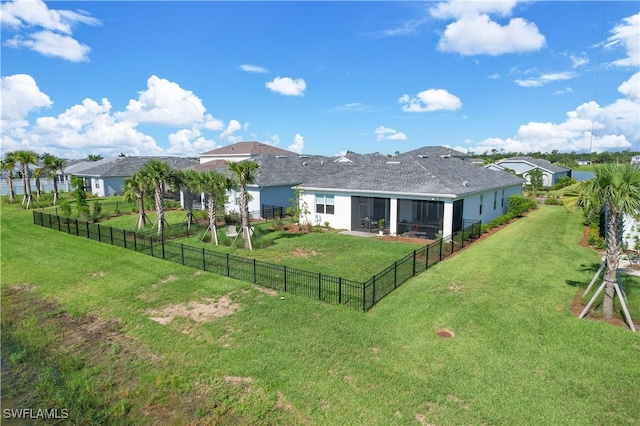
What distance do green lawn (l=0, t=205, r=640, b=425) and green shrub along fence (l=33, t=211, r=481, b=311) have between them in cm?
62

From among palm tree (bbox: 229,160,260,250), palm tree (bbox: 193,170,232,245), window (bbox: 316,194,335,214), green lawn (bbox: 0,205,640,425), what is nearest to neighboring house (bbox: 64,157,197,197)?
window (bbox: 316,194,335,214)

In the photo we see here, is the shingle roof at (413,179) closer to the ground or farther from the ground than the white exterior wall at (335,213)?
farther from the ground

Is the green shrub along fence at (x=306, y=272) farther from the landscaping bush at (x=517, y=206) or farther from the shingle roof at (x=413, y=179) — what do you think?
the landscaping bush at (x=517, y=206)

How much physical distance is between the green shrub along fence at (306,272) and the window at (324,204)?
30.0 ft

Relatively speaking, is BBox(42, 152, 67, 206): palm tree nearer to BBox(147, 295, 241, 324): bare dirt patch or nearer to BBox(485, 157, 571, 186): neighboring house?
BBox(147, 295, 241, 324): bare dirt patch

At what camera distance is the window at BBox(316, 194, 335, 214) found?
2672cm

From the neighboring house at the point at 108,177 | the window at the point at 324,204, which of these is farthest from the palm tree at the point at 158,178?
the neighboring house at the point at 108,177

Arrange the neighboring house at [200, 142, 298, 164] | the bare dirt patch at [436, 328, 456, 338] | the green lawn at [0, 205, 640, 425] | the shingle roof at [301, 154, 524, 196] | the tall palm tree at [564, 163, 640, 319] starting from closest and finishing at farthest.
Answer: the green lawn at [0, 205, 640, 425] → the tall palm tree at [564, 163, 640, 319] → the bare dirt patch at [436, 328, 456, 338] → the shingle roof at [301, 154, 524, 196] → the neighboring house at [200, 142, 298, 164]

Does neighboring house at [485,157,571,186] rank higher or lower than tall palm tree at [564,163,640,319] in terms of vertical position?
higher

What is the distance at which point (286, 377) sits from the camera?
27.6 feet

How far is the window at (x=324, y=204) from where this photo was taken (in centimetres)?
2672

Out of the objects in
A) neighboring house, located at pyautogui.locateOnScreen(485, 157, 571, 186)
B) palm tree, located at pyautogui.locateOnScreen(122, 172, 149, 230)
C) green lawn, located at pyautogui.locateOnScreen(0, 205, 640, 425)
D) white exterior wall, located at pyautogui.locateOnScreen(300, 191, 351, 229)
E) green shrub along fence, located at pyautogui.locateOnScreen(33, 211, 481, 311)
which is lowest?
green lawn, located at pyautogui.locateOnScreen(0, 205, 640, 425)

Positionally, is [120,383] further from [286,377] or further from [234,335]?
[286,377]

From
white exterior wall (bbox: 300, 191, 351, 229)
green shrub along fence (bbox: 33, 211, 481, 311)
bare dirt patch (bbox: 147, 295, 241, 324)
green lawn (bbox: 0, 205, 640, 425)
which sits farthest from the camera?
white exterior wall (bbox: 300, 191, 351, 229)
